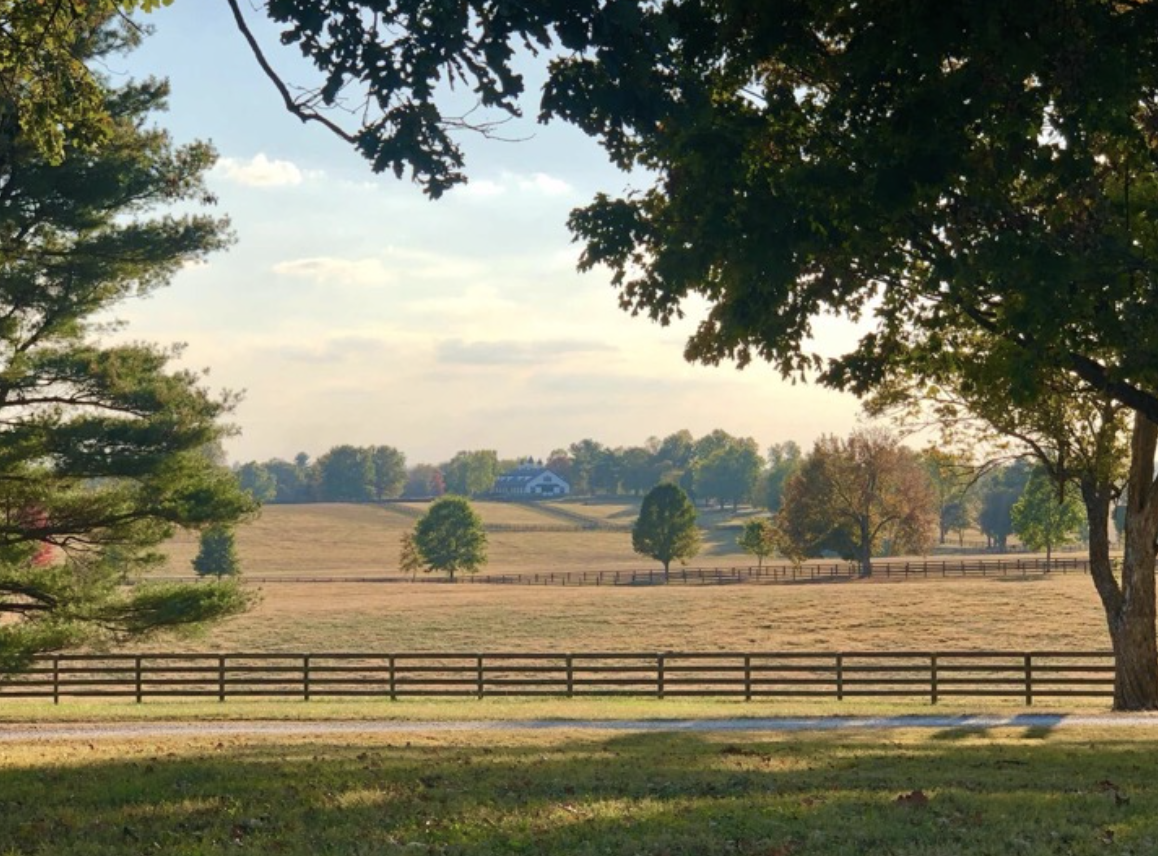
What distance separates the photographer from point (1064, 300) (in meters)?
15.0

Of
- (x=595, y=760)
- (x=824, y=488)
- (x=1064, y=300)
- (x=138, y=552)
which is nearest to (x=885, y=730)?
(x=595, y=760)

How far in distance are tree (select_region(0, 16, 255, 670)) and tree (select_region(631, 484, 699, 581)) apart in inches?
2805

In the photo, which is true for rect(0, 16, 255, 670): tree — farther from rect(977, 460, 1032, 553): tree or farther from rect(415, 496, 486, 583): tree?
rect(977, 460, 1032, 553): tree

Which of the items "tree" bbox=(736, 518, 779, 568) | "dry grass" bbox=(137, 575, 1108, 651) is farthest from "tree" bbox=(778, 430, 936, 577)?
"dry grass" bbox=(137, 575, 1108, 651)

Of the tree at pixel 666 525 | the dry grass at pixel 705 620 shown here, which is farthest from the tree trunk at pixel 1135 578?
the tree at pixel 666 525

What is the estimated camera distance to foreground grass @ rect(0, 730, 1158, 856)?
9625 mm

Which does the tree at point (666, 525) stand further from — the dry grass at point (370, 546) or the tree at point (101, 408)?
the tree at point (101, 408)

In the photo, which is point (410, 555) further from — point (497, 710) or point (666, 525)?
point (497, 710)

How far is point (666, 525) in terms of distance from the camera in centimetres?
9862

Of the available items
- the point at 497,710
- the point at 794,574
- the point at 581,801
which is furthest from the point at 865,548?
the point at 581,801

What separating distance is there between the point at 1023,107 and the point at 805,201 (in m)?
2.53

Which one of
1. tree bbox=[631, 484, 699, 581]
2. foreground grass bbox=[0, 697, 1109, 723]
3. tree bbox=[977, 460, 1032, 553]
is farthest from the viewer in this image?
tree bbox=[977, 460, 1032, 553]

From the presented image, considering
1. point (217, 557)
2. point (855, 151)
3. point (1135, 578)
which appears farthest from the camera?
point (217, 557)

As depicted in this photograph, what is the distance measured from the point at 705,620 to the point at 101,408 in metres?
39.9
